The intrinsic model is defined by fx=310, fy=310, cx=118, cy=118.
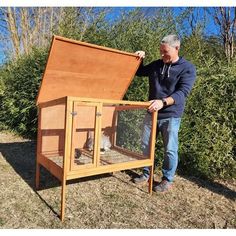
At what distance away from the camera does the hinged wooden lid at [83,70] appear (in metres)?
2.87

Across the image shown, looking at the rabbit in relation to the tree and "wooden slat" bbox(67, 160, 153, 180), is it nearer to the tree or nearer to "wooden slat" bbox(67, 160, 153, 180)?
"wooden slat" bbox(67, 160, 153, 180)

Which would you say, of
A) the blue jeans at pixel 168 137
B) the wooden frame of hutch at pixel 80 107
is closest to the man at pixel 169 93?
the blue jeans at pixel 168 137

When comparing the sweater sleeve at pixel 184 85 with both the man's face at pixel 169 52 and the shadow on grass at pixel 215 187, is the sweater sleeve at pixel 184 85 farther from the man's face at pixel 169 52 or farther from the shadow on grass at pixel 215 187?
the shadow on grass at pixel 215 187

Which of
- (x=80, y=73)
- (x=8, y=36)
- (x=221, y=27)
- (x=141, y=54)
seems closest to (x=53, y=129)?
(x=80, y=73)

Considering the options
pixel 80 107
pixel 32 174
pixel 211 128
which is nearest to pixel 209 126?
pixel 211 128

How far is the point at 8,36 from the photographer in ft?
31.3

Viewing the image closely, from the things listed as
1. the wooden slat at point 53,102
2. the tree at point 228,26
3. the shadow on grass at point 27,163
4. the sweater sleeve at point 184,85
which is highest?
the tree at point 228,26

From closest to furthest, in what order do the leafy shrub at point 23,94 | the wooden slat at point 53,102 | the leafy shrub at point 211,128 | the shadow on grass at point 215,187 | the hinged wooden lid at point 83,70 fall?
the wooden slat at point 53,102 → the hinged wooden lid at point 83,70 → the shadow on grass at point 215,187 → the leafy shrub at point 211,128 → the leafy shrub at point 23,94

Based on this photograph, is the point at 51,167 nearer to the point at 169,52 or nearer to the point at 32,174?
the point at 32,174

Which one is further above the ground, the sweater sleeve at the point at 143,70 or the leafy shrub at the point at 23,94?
the sweater sleeve at the point at 143,70

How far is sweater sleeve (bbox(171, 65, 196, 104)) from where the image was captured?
3151 mm

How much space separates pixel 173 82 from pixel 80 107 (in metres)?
1.10

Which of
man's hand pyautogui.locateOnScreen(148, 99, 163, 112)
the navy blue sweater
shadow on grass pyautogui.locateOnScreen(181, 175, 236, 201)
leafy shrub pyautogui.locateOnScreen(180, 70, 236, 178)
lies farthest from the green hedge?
man's hand pyautogui.locateOnScreen(148, 99, 163, 112)

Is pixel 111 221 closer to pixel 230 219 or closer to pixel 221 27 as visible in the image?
A: pixel 230 219
